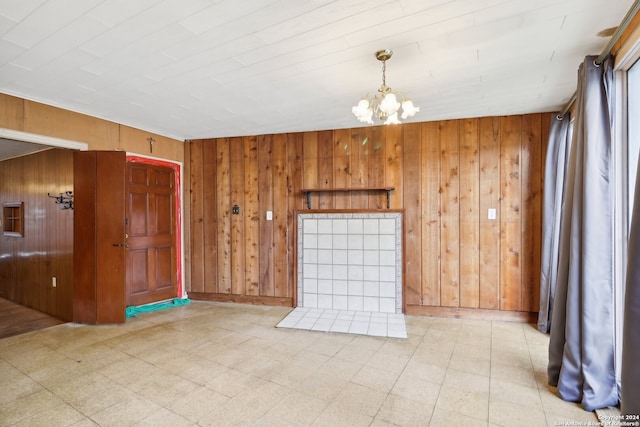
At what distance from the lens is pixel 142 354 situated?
2.80 m

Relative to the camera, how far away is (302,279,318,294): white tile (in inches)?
165

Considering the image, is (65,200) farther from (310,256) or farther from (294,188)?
(310,256)

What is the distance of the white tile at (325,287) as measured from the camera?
4.12 m

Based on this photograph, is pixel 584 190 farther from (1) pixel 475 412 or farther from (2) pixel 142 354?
(2) pixel 142 354

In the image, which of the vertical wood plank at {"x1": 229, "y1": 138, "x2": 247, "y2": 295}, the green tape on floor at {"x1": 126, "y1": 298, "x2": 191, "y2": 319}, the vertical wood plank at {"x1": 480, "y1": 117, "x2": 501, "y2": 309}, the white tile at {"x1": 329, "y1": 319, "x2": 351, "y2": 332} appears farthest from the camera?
the vertical wood plank at {"x1": 229, "y1": 138, "x2": 247, "y2": 295}

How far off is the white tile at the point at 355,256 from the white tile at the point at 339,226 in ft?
0.90

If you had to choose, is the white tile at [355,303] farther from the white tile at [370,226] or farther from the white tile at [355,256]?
the white tile at [370,226]

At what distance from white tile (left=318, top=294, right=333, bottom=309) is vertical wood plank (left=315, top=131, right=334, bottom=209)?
1188mm

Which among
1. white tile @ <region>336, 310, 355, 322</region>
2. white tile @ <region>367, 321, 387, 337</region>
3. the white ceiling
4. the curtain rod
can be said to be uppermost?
the white ceiling

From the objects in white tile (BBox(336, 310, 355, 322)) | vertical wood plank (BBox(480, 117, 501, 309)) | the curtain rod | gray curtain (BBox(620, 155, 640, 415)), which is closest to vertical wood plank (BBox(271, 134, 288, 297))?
white tile (BBox(336, 310, 355, 322))

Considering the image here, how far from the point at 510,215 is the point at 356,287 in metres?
2.01

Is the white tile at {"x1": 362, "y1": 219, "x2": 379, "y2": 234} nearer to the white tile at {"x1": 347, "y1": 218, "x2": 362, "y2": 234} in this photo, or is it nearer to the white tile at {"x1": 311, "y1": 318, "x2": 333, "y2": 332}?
the white tile at {"x1": 347, "y1": 218, "x2": 362, "y2": 234}

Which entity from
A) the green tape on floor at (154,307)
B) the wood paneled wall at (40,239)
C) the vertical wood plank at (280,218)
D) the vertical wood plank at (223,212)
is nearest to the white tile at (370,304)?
the vertical wood plank at (280,218)

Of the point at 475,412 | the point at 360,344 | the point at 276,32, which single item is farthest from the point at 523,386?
the point at 276,32
